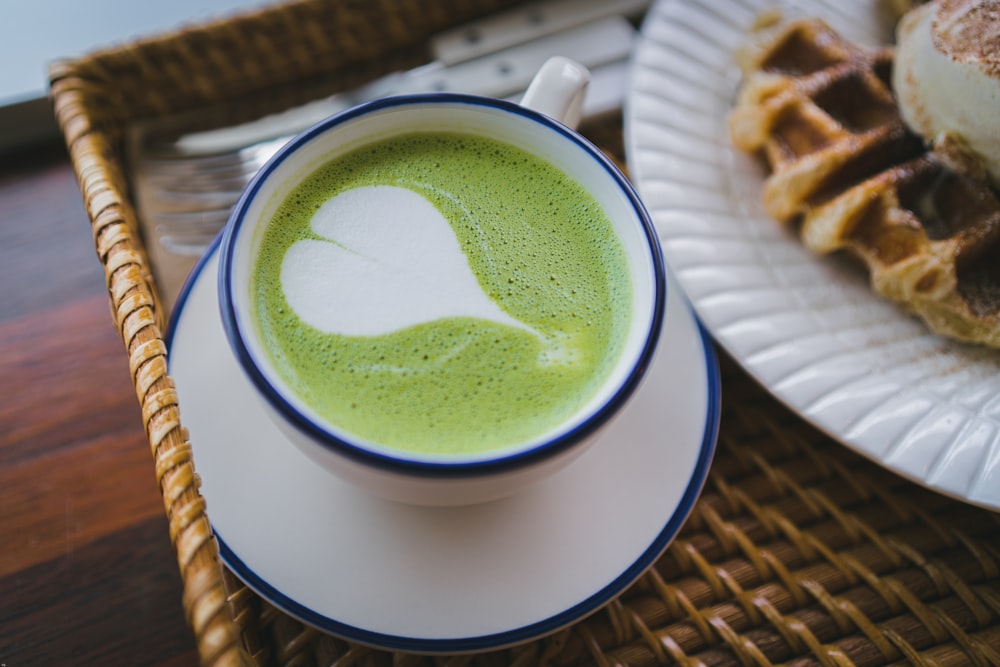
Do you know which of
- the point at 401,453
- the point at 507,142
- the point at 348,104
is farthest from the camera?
the point at 348,104

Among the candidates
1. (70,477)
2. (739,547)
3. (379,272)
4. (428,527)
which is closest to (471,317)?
(379,272)

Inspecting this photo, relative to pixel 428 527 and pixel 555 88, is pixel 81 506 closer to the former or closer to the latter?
pixel 428 527

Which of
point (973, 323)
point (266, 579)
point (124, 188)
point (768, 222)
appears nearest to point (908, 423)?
point (973, 323)

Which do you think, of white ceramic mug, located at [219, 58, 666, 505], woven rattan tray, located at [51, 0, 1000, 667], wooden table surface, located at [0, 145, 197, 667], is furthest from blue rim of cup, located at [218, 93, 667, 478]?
wooden table surface, located at [0, 145, 197, 667]

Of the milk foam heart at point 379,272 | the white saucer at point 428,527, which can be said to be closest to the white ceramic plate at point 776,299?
the white saucer at point 428,527

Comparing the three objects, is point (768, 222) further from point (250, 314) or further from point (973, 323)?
point (250, 314)

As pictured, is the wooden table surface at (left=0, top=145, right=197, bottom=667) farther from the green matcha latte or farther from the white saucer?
the green matcha latte
